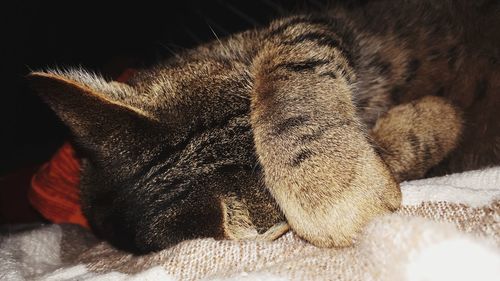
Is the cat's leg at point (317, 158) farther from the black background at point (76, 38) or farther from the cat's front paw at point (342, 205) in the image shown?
the black background at point (76, 38)

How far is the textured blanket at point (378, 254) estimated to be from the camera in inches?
23.0

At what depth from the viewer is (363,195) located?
78cm

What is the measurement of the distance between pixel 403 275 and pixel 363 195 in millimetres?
198

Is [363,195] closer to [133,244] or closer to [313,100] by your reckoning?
[313,100]

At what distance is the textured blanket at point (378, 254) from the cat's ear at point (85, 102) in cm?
28

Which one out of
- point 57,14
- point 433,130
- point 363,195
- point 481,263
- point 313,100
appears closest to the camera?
point 481,263

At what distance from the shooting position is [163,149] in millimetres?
915

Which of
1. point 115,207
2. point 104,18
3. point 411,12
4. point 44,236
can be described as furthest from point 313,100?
point 104,18

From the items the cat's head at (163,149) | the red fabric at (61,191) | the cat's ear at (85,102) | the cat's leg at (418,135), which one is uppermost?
the cat's ear at (85,102)

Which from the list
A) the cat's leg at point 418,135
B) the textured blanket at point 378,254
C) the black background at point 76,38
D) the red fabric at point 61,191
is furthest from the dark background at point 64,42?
the textured blanket at point 378,254

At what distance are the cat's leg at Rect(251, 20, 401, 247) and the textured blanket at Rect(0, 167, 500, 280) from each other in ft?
0.15

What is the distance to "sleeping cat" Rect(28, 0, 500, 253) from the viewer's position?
2.67 feet


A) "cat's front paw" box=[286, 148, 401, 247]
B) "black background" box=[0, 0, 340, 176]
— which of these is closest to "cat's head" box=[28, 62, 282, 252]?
"cat's front paw" box=[286, 148, 401, 247]

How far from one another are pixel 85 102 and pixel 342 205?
1.73 ft
